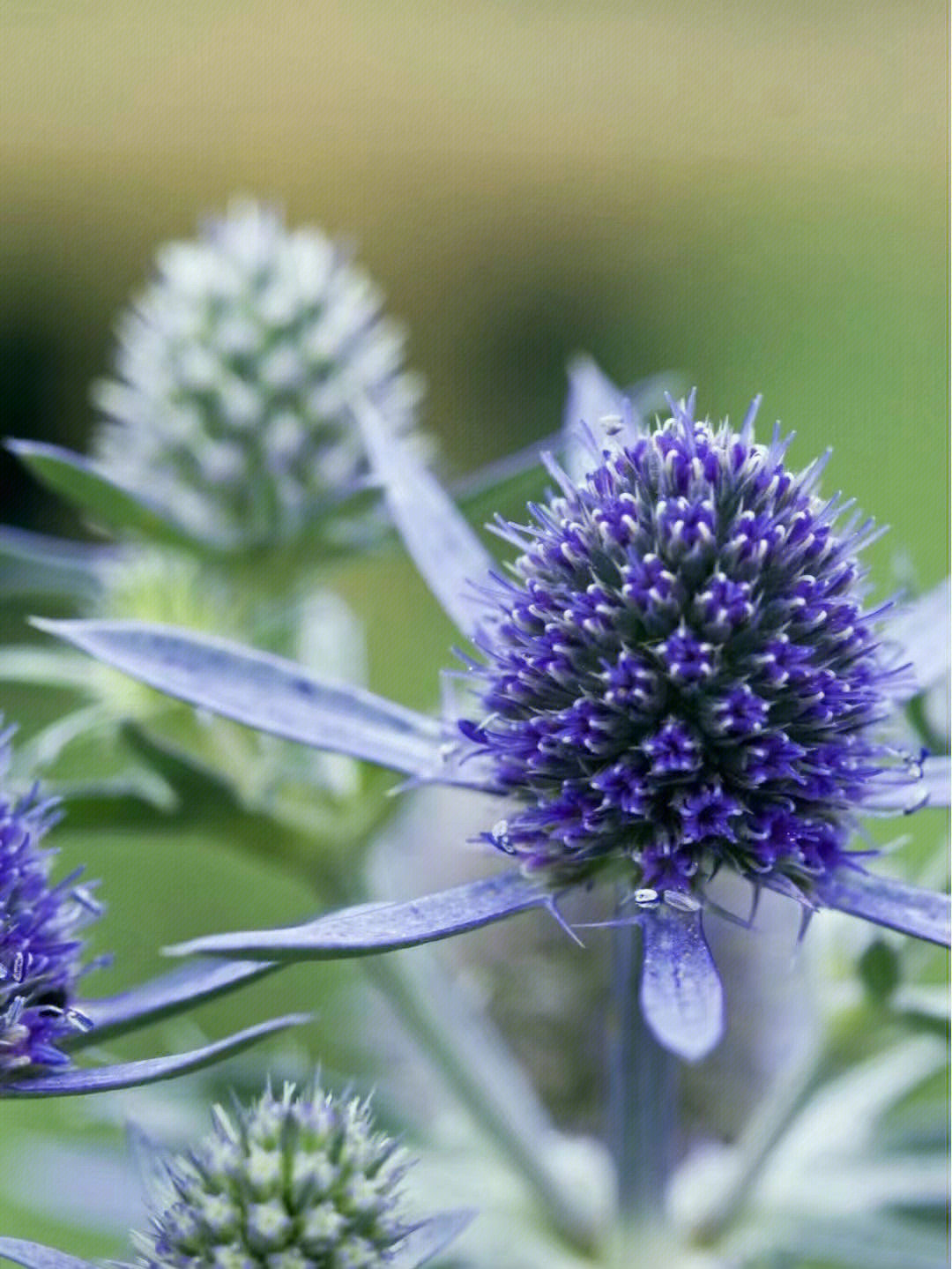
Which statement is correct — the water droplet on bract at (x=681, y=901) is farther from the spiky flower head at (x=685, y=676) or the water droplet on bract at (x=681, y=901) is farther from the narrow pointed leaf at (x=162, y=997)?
the narrow pointed leaf at (x=162, y=997)

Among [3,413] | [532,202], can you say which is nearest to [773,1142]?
[3,413]

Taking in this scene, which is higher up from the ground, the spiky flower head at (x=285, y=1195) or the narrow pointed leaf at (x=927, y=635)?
the narrow pointed leaf at (x=927, y=635)

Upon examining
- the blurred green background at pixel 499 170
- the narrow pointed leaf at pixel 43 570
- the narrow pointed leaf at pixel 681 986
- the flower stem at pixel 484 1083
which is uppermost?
the blurred green background at pixel 499 170

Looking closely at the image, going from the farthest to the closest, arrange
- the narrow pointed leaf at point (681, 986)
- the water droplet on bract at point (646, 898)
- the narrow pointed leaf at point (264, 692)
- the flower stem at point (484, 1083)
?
the flower stem at point (484, 1083), the narrow pointed leaf at point (264, 692), the water droplet on bract at point (646, 898), the narrow pointed leaf at point (681, 986)

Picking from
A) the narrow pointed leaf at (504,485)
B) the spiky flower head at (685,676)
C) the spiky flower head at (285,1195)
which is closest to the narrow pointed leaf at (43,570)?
the narrow pointed leaf at (504,485)

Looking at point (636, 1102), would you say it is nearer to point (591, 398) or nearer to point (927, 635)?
point (927, 635)

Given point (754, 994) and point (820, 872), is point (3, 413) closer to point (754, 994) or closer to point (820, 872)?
point (754, 994)
